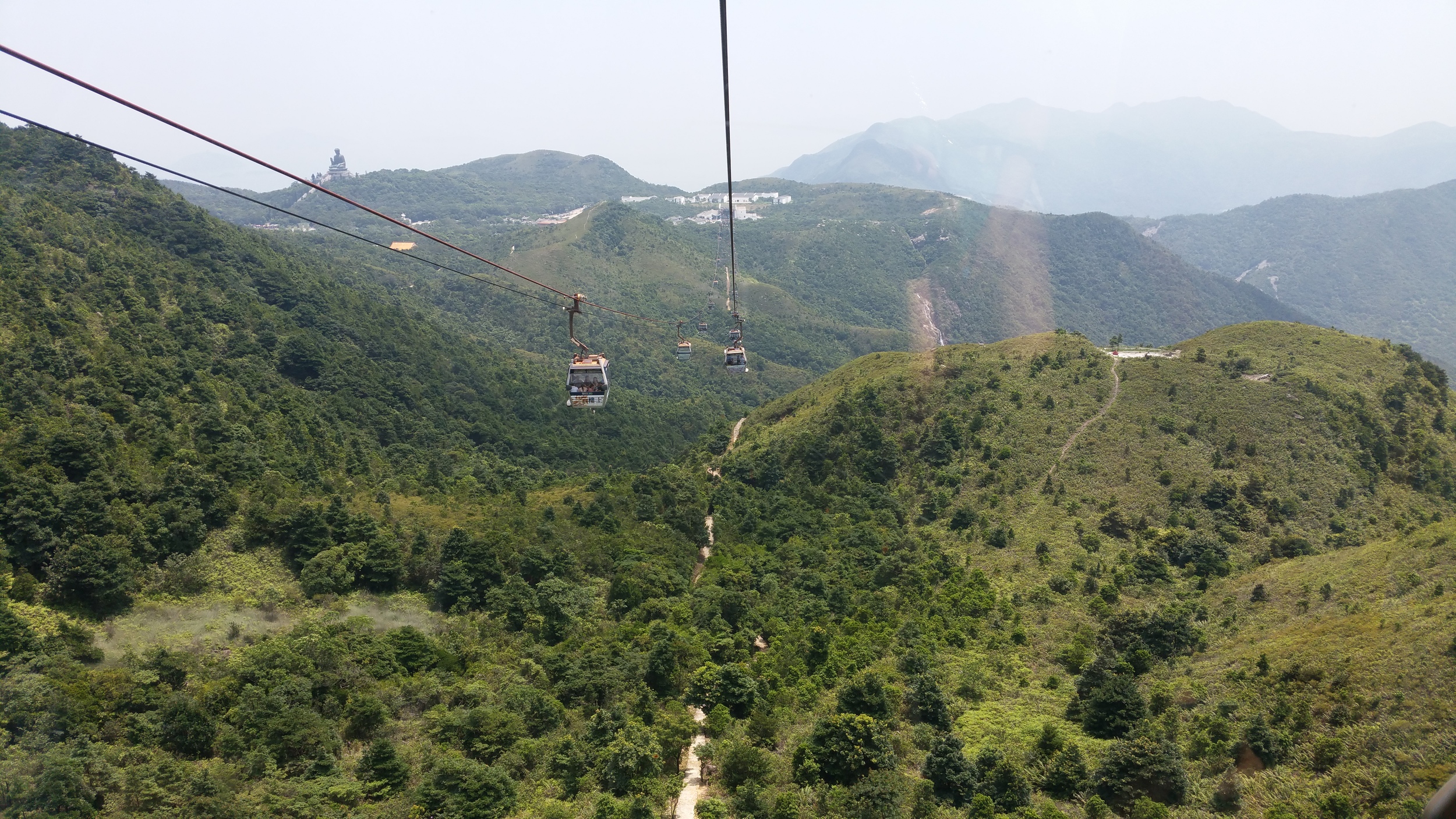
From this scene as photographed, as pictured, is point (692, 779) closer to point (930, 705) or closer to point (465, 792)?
point (465, 792)

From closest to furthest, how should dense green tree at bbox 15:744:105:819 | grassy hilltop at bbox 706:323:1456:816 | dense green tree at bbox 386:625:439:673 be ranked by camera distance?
dense green tree at bbox 15:744:105:819
grassy hilltop at bbox 706:323:1456:816
dense green tree at bbox 386:625:439:673

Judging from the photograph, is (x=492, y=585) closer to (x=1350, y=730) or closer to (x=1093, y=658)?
(x=1093, y=658)

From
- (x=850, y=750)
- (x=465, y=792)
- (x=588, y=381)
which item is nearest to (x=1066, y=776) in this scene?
(x=850, y=750)

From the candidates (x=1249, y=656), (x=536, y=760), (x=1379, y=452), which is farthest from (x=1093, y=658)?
(x=1379, y=452)

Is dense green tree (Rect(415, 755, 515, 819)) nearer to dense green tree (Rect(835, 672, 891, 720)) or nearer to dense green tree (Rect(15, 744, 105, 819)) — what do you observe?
dense green tree (Rect(15, 744, 105, 819))

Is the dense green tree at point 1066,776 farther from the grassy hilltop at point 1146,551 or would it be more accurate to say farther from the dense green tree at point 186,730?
the dense green tree at point 186,730

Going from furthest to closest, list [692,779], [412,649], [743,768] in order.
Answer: [412,649], [692,779], [743,768]

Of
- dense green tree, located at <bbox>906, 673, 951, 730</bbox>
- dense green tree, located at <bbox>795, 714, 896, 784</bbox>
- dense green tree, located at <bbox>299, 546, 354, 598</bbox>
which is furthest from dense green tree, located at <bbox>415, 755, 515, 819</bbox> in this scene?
dense green tree, located at <bbox>299, 546, 354, 598</bbox>
